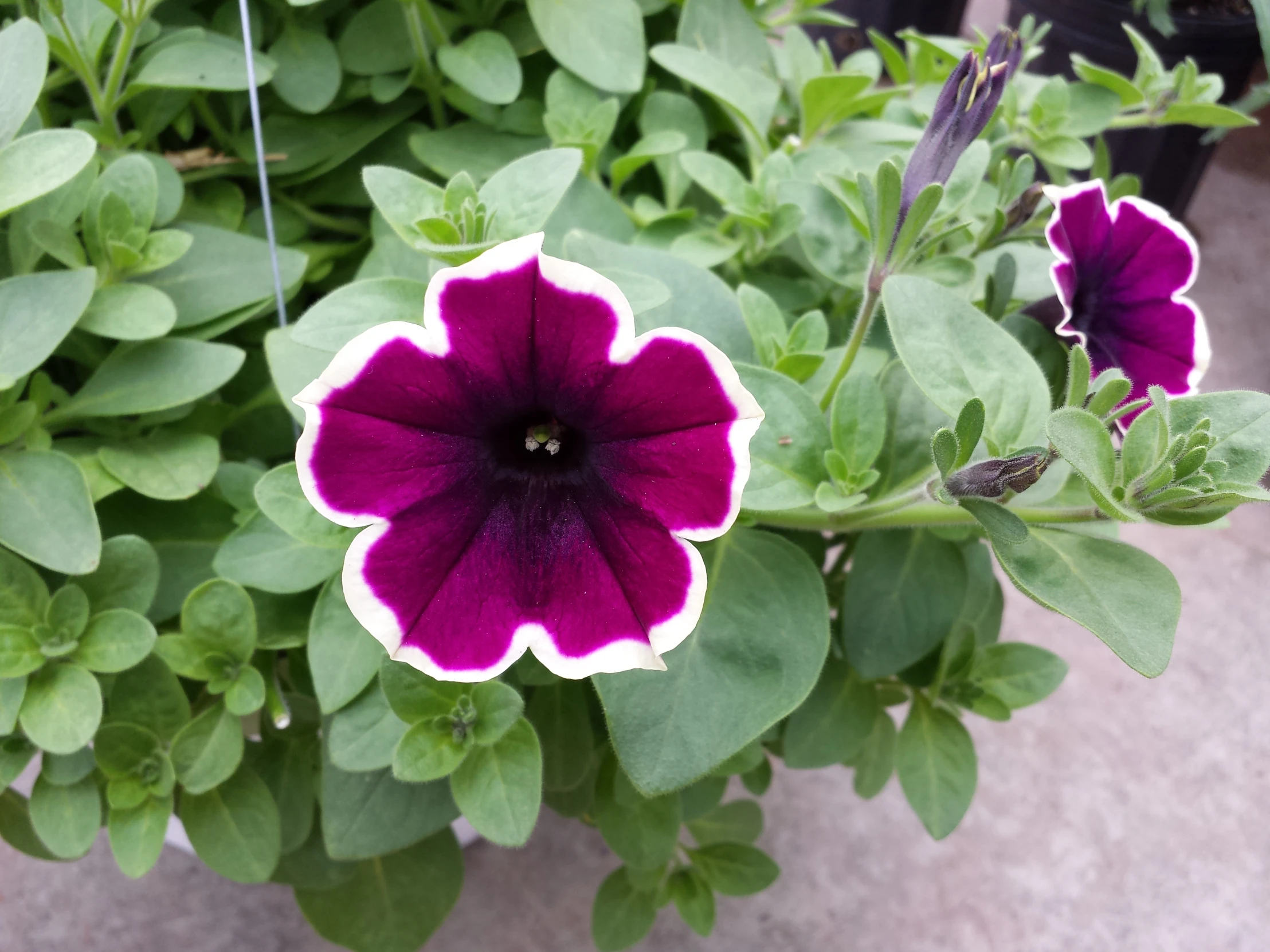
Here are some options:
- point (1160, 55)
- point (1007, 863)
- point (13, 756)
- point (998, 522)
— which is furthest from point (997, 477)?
point (1160, 55)

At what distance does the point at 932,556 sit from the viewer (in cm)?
66

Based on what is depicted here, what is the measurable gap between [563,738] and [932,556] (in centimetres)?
29

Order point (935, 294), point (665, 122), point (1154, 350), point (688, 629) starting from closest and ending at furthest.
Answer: point (688, 629)
point (935, 294)
point (1154, 350)
point (665, 122)

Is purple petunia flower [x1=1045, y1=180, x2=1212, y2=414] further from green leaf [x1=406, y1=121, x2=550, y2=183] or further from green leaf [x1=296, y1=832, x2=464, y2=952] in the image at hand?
green leaf [x1=296, y1=832, x2=464, y2=952]

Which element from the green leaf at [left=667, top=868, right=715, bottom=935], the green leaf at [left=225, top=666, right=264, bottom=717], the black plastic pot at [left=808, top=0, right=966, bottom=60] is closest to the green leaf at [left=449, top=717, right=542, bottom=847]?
the green leaf at [left=225, top=666, right=264, bottom=717]

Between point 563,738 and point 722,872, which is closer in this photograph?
point 563,738

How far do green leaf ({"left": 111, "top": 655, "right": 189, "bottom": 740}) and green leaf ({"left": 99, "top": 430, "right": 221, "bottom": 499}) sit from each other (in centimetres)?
11

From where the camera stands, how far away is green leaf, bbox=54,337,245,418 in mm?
631

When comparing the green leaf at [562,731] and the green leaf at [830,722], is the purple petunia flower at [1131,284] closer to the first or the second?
the green leaf at [830,722]

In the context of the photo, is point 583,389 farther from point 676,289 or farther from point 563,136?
point 563,136

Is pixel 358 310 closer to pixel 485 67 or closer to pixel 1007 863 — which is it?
pixel 485 67

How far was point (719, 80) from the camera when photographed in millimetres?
741

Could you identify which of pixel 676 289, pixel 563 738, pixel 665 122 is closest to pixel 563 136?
pixel 665 122

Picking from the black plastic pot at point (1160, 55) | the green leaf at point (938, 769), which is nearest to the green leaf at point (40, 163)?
the green leaf at point (938, 769)
